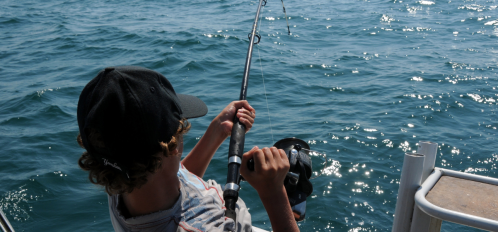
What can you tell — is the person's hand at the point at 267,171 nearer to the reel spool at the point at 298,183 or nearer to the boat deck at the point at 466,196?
the reel spool at the point at 298,183

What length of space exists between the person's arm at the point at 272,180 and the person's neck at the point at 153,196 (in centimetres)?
27

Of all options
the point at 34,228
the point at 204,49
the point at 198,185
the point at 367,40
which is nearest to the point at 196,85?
the point at 204,49

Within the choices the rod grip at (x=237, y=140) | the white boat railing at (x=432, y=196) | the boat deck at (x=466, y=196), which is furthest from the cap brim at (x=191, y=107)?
the boat deck at (x=466, y=196)

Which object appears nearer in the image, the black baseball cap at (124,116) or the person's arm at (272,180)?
the black baseball cap at (124,116)

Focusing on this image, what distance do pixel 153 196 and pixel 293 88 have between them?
19.3 ft

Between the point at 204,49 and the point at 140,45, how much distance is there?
1522 mm

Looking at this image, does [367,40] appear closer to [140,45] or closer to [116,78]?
[140,45]

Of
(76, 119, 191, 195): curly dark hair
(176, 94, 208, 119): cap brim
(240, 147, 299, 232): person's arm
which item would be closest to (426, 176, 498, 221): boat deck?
(240, 147, 299, 232): person's arm

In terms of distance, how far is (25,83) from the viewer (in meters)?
7.33

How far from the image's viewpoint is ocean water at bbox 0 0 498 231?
13.9 ft

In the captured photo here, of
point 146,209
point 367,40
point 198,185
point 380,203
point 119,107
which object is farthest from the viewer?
point 367,40

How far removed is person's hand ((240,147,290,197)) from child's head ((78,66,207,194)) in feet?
0.93

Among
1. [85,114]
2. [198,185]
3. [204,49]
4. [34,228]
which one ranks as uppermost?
[85,114]

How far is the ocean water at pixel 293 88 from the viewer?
4250 millimetres
